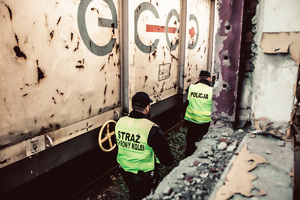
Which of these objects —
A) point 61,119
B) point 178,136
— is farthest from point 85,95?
point 178,136

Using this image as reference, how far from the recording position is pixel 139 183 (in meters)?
2.29

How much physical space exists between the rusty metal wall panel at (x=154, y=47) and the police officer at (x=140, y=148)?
807mm

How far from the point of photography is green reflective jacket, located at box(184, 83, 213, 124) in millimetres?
3520

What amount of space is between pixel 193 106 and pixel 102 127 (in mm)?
1714

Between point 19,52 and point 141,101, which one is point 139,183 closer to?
point 141,101

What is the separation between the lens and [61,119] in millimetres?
2189

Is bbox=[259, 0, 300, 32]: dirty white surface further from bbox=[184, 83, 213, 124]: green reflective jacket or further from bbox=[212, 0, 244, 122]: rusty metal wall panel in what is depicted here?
bbox=[184, 83, 213, 124]: green reflective jacket

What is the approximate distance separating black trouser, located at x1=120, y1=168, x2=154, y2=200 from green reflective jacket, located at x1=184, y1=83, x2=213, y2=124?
1662 millimetres

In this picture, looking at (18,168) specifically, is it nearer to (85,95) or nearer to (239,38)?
(85,95)

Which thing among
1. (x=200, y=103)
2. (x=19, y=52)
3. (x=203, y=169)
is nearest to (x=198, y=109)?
(x=200, y=103)

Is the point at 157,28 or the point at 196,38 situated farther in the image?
the point at 196,38

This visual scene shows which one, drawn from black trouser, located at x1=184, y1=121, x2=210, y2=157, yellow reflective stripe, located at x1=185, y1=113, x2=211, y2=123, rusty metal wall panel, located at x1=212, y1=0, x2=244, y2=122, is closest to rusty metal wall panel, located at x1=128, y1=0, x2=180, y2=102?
yellow reflective stripe, located at x1=185, y1=113, x2=211, y2=123

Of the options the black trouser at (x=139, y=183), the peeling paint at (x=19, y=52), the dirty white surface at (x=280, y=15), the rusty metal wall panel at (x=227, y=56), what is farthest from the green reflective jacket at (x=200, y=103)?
the peeling paint at (x=19, y=52)

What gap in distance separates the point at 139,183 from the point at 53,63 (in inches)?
56.9
